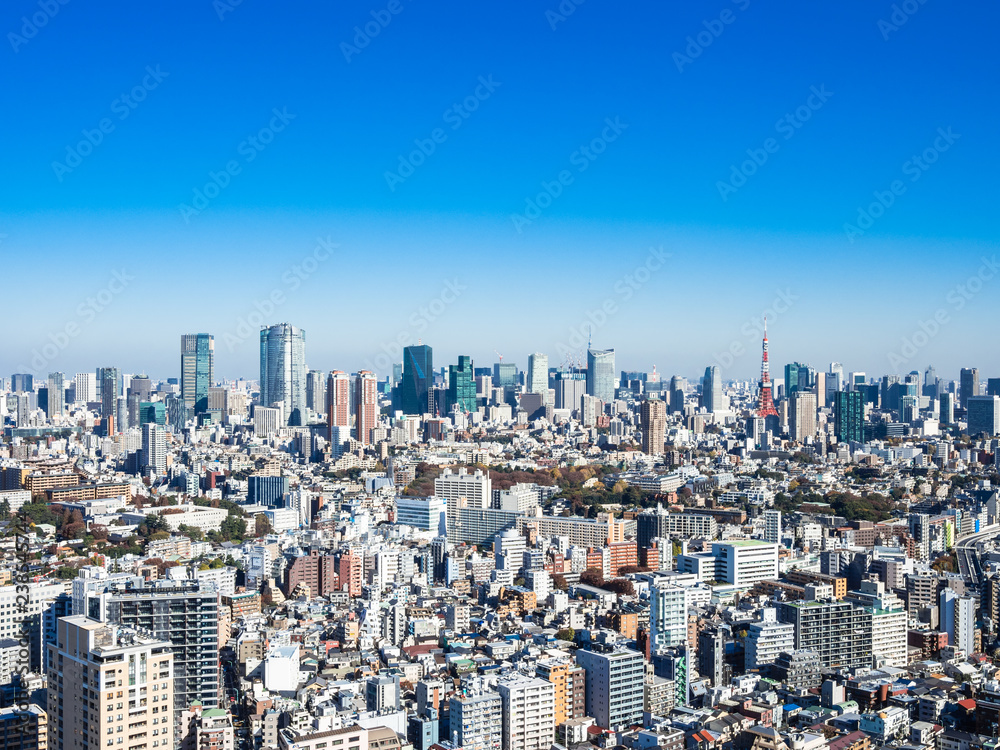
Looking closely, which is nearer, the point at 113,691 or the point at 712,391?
the point at 113,691

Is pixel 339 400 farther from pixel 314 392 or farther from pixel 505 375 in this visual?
pixel 505 375

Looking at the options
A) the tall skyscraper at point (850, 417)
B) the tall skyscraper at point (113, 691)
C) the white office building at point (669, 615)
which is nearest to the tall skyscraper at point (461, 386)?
the tall skyscraper at point (850, 417)

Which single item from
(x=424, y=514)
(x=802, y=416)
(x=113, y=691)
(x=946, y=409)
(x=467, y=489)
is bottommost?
(x=424, y=514)

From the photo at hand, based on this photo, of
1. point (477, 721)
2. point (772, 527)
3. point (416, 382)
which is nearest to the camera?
point (477, 721)

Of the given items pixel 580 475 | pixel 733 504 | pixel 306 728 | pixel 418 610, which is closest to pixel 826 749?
A: pixel 306 728

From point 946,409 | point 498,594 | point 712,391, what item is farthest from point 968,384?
point 498,594

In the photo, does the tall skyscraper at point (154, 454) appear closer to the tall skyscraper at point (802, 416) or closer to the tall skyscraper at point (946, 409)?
the tall skyscraper at point (802, 416)
